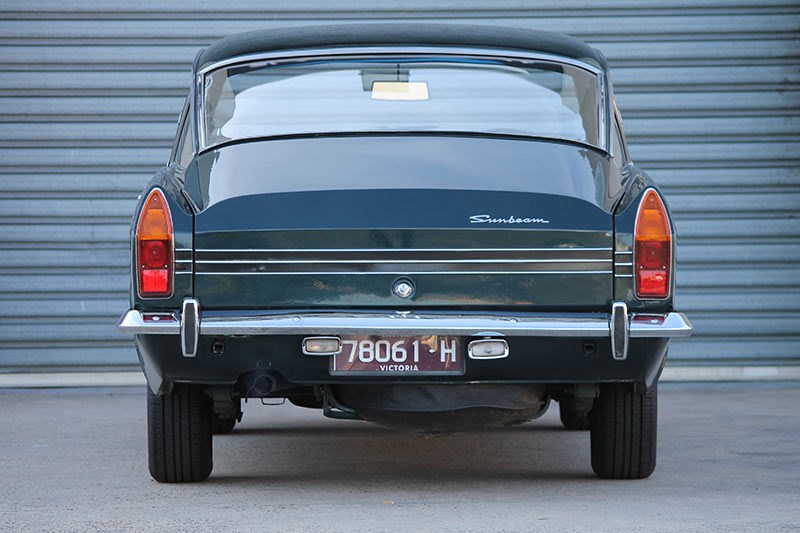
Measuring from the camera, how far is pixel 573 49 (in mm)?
5797

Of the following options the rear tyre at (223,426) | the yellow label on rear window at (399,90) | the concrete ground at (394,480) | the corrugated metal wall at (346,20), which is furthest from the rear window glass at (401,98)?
the corrugated metal wall at (346,20)

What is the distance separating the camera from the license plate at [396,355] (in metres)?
4.89

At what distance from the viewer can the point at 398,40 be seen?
18.6ft

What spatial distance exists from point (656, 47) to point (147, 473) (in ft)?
18.4

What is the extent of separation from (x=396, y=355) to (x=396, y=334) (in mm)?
105

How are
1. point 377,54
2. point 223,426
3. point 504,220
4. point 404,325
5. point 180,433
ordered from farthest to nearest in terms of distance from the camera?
point 223,426, point 377,54, point 180,433, point 504,220, point 404,325

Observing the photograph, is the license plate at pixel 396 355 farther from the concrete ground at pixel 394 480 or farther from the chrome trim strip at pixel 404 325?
the concrete ground at pixel 394 480

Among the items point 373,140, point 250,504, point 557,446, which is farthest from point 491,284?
point 557,446

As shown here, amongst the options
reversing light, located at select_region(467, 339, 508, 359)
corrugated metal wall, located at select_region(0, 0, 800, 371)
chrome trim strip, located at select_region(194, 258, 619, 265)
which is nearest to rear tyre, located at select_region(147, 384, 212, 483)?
chrome trim strip, located at select_region(194, 258, 619, 265)

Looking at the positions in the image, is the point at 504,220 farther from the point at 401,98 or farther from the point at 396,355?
the point at 401,98

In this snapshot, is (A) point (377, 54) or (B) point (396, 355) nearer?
(B) point (396, 355)

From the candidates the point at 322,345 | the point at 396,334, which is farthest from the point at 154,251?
the point at 396,334

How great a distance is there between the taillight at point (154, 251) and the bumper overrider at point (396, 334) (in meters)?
0.09

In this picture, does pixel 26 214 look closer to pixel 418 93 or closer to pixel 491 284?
pixel 418 93
